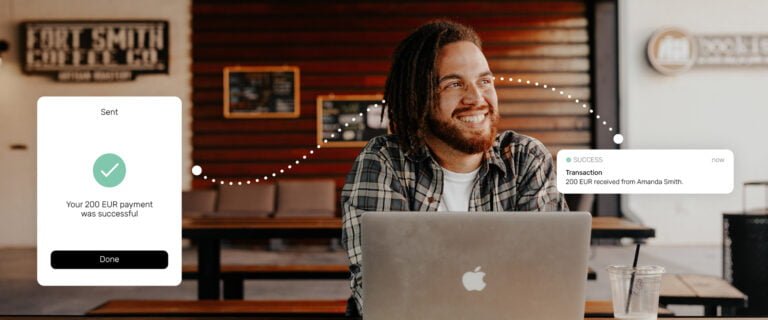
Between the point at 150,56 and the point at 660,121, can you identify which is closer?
the point at 660,121

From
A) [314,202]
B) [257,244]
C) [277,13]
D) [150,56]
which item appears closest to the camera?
[150,56]

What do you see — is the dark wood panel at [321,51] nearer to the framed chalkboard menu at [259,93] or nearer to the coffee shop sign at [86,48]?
the framed chalkboard menu at [259,93]

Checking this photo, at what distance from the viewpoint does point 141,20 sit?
107 inches

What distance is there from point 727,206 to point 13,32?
126 inches

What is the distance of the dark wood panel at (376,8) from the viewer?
15.5 ft

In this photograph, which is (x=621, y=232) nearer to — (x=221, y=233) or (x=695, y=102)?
(x=695, y=102)

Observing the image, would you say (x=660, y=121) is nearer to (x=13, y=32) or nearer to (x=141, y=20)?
(x=141, y=20)

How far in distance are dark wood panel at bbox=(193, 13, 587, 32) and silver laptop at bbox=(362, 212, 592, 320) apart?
334 centimetres

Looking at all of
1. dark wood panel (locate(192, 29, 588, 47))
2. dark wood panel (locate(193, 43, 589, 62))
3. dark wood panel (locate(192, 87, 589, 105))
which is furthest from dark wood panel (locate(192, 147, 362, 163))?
dark wood panel (locate(192, 29, 588, 47))

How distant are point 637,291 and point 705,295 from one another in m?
1.46

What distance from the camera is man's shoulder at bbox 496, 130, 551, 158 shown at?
169cm

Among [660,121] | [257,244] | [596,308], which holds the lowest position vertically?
[257,244]

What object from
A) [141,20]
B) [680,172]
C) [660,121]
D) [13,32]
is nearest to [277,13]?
[141,20]

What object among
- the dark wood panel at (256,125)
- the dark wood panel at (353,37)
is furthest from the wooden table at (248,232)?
the dark wood panel at (353,37)
